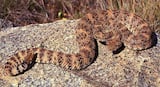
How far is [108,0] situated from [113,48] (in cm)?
208

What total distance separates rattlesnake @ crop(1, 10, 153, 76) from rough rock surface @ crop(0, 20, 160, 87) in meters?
0.09

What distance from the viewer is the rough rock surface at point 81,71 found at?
19.9ft

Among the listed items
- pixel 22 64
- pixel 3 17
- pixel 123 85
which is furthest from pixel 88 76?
pixel 3 17

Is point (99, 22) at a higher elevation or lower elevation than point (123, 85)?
higher

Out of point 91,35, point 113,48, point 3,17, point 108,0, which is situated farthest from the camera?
point 3,17

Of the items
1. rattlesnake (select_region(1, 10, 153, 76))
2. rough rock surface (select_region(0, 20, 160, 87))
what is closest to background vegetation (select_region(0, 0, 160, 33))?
rattlesnake (select_region(1, 10, 153, 76))

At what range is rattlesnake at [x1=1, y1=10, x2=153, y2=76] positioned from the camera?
6215 millimetres

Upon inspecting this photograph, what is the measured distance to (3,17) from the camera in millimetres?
9203

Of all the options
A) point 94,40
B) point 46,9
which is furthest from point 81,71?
point 46,9

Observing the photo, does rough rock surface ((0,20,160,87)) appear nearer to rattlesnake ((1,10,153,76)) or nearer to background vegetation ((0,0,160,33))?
rattlesnake ((1,10,153,76))

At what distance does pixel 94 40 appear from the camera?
22.5ft

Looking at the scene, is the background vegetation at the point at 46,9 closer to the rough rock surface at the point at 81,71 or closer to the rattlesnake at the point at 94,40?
the rattlesnake at the point at 94,40

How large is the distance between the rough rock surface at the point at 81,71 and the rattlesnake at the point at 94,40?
0.30 feet

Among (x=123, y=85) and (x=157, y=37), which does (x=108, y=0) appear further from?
(x=123, y=85)
